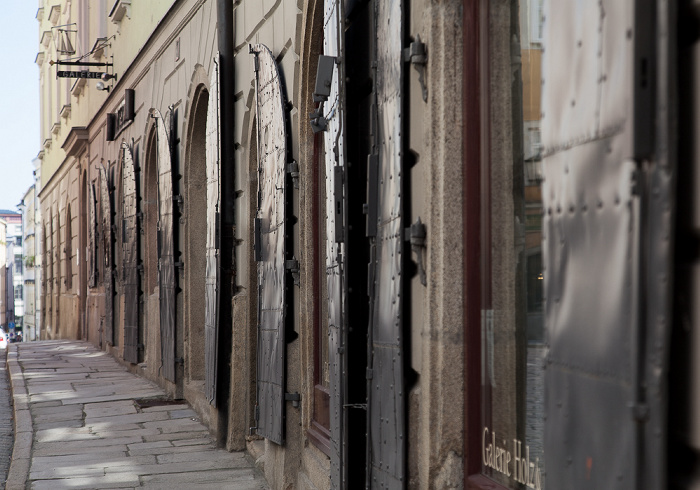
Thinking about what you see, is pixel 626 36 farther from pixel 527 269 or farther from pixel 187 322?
pixel 187 322

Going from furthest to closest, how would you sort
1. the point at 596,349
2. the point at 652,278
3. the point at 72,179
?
the point at 72,179
the point at 596,349
the point at 652,278

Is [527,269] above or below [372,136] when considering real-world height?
below

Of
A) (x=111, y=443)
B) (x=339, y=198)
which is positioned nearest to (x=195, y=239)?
(x=111, y=443)

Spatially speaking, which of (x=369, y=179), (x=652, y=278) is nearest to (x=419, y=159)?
(x=369, y=179)

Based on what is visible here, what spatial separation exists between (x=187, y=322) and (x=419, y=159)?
6057mm

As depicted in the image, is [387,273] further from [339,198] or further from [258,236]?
[258,236]

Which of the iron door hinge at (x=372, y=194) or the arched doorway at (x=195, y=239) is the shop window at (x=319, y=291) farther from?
the arched doorway at (x=195, y=239)

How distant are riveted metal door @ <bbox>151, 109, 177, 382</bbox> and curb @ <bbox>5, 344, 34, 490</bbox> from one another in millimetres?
1525

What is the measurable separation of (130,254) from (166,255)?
3008 mm

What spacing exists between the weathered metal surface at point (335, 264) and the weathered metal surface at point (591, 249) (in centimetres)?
208

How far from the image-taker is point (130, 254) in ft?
43.3

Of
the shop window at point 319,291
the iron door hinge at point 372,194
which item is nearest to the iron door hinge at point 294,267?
the shop window at point 319,291

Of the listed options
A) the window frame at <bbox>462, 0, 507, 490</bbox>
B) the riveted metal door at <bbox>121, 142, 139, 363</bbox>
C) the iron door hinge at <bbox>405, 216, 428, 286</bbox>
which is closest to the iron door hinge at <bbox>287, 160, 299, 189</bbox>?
the iron door hinge at <bbox>405, 216, 428, 286</bbox>

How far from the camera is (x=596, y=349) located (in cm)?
222
